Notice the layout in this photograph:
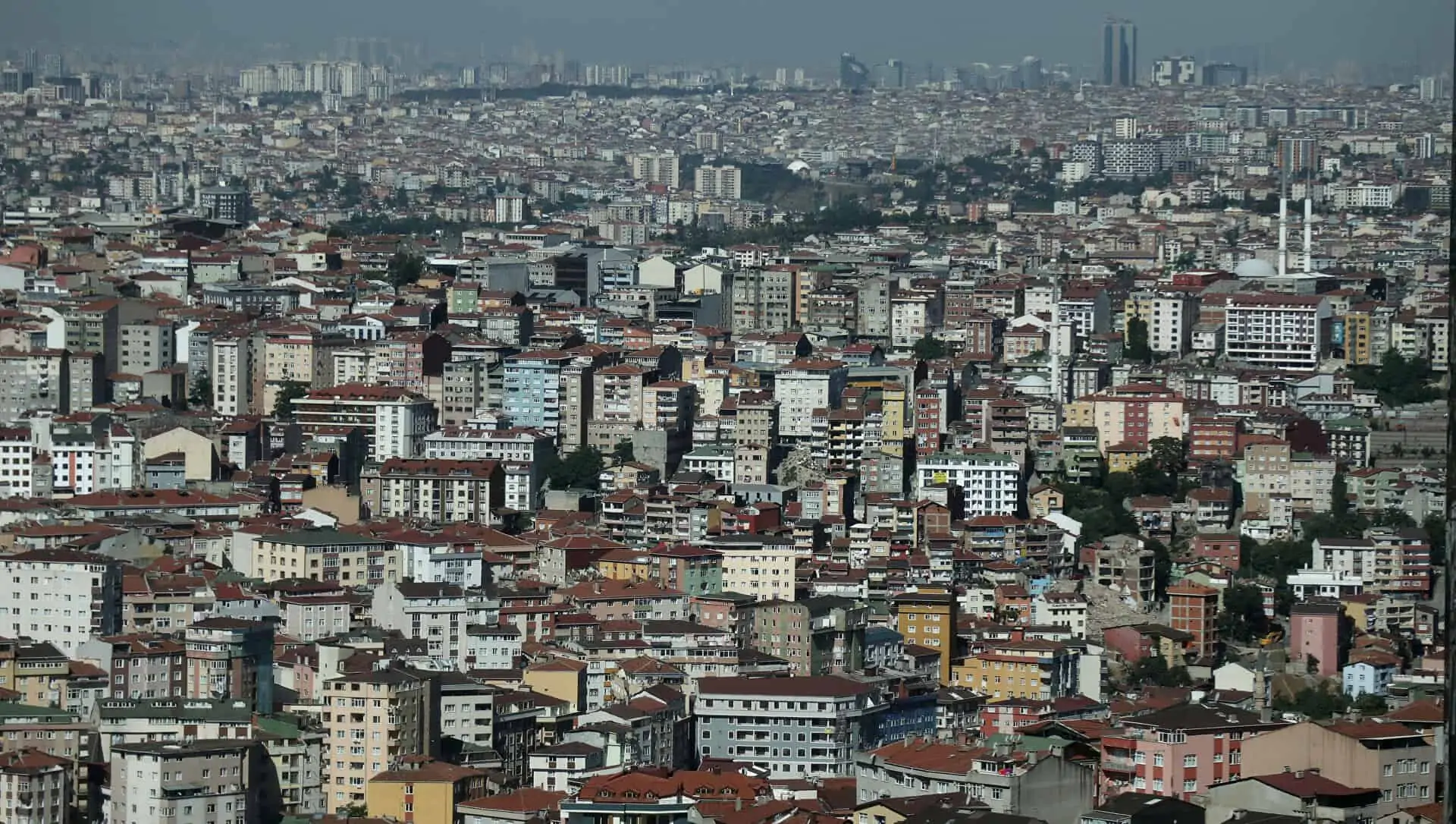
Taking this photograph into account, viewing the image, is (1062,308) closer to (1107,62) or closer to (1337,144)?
(1337,144)

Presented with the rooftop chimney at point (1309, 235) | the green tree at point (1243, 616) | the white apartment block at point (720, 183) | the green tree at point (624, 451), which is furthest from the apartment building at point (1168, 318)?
the white apartment block at point (720, 183)

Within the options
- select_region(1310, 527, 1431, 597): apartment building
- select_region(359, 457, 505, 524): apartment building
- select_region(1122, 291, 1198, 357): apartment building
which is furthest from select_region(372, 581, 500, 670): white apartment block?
select_region(1122, 291, 1198, 357): apartment building

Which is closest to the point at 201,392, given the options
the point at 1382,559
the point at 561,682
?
the point at 1382,559

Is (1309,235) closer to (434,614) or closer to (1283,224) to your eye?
(1283,224)

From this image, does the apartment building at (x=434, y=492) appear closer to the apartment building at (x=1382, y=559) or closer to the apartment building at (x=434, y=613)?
the apartment building at (x=434, y=613)

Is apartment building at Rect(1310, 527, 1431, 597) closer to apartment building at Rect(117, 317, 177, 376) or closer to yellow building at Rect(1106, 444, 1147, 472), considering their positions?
yellow building at Rect(1106, 444, 1147, 472)

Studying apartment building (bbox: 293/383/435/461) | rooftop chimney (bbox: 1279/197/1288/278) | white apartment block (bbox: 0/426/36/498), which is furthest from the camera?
rooftop chimney (bbox: 1279/197/1288/278)
